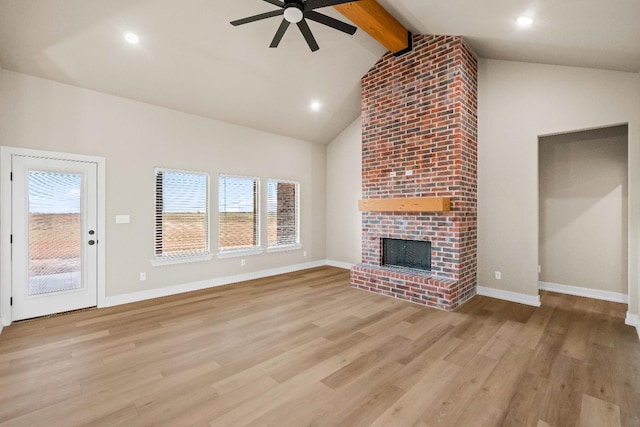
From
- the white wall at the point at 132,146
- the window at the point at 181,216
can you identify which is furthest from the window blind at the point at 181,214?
the white wall at the point at 132,146

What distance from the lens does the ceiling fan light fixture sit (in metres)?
2.58

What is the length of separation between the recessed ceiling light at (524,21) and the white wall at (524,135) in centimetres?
120

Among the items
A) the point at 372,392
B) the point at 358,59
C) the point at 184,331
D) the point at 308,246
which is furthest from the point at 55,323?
the point at 358,59

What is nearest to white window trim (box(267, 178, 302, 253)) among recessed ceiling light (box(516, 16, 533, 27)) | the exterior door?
the exterior door

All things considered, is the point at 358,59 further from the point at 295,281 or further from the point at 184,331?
the point at 184,331

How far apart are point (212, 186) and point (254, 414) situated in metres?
3.94

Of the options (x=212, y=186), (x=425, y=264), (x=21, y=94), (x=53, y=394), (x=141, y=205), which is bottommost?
(x=53, y=394)

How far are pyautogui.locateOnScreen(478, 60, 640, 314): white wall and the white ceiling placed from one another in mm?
221

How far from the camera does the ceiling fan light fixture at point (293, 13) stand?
2585mm

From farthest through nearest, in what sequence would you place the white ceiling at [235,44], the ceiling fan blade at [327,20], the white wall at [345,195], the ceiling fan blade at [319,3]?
the white wall at [345,195]
the white ceiling at [235,44]
the ceiling fan blade at [327,20]
the ceiling fan blade at [319,3]

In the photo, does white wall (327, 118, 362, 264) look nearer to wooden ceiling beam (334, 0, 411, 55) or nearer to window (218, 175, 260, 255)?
window (218, 175, 260, 255)

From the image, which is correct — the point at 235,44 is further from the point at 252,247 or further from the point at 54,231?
the point at 252,247

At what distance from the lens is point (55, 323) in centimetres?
346

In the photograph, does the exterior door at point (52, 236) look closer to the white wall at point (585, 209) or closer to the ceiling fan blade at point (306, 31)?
the ceiling fan blade at point (306, 31)
